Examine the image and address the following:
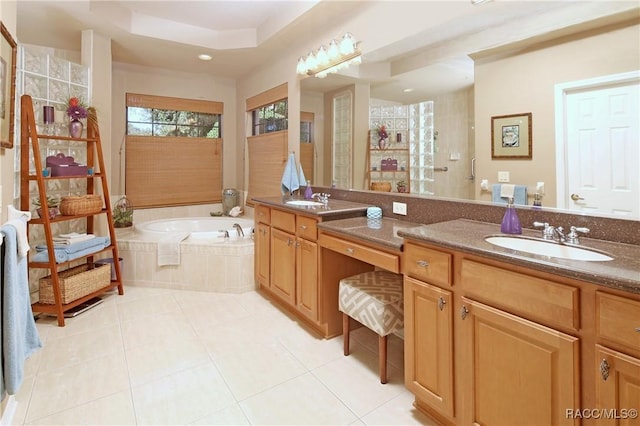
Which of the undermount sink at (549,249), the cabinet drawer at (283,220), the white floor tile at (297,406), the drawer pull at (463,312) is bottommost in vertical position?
the white floor tile at (297,406)

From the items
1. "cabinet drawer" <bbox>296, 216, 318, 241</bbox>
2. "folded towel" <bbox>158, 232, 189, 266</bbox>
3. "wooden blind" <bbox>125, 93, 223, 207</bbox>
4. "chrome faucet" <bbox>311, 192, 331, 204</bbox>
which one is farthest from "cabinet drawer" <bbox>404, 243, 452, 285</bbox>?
"wooden blind" <bbox>125, 93, 223, 207</bbox>

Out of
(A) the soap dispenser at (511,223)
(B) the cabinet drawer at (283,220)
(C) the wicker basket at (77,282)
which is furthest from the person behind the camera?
(C) the wicker basket at (77,282)

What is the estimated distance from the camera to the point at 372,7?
2.52 metres

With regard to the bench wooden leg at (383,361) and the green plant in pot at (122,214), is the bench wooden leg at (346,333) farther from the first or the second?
the green plant in pot at (122,214)

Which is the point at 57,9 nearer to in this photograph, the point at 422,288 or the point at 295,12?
the point at 295,12

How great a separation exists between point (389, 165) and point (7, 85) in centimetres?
250

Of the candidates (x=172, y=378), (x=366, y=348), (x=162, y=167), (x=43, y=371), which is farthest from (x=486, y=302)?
(x=162, y=167)

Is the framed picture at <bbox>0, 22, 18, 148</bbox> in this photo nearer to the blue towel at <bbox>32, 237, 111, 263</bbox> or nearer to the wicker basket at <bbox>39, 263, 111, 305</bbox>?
the blue towel at <bbox>32, 237, 111, 263</bbox>

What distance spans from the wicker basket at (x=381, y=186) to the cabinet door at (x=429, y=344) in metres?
1.02

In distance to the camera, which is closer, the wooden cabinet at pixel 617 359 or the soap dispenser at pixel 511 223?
the wooden cabinet at pixel 617 359

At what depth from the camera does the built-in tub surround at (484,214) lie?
4.50 ft

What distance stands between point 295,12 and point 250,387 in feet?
9.63

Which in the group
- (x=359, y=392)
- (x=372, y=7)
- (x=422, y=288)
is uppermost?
(x=372, y=7)

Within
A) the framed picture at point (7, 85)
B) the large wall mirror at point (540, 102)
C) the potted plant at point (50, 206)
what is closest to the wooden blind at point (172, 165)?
the potted plant at point (50, 206)
